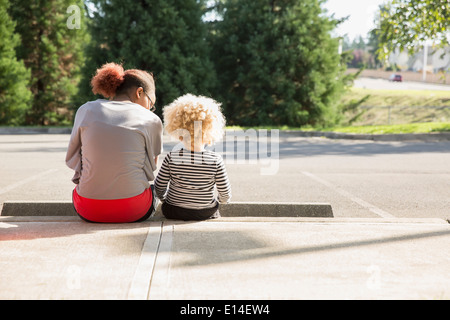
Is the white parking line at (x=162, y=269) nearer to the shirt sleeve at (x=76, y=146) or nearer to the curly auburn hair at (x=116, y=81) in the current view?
the shirt sleeve at (x=76, y=146)

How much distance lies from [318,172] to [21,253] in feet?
20.6

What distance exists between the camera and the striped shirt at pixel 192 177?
445 cm

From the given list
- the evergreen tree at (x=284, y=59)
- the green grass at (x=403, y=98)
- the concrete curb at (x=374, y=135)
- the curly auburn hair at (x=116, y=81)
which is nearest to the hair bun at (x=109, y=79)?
the curly auburn hair at (x=116, y=81)

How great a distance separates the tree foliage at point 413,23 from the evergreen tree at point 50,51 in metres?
14.4

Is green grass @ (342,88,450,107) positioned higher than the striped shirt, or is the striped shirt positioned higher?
the striped shirt

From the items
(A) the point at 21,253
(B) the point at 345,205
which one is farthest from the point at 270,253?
(B) the point at 345,205

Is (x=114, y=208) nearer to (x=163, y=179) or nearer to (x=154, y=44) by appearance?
(x=163, y=179)

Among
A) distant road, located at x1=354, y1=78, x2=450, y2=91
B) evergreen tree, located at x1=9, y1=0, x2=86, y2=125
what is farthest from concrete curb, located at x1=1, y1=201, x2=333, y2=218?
distant road, located at x1=354, y1=78, x2=450, y2=91

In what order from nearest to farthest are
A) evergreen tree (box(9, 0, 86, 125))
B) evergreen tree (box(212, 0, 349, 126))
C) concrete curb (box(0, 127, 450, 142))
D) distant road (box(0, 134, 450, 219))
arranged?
distant road (box(0, 134, 450, 219)) → concrete curb (box(0, 127, 450, 142)) → evergreen tree (box(212, 0, 349, 126)) → evergreen tree (box(9, 0, 86, 125))

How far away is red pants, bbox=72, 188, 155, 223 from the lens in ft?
14.1

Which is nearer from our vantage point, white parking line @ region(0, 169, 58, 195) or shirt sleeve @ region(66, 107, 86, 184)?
shirt sleeve @ region(66, 107, 86, 184)

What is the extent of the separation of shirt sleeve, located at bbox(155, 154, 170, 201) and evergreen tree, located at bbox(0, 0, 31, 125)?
66.9 ft

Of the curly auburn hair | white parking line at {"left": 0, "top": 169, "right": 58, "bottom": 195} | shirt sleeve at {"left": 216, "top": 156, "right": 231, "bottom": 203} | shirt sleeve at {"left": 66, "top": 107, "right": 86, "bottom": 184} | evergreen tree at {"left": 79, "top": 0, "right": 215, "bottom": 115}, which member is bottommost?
white parking line at {"left": 0, "top": 169, "right": 58, "bottom": 195}

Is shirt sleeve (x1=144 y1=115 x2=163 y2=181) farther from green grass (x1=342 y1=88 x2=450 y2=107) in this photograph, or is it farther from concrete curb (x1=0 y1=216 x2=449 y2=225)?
green grass (x1=342 y1=88 x2=450 y2=107)
